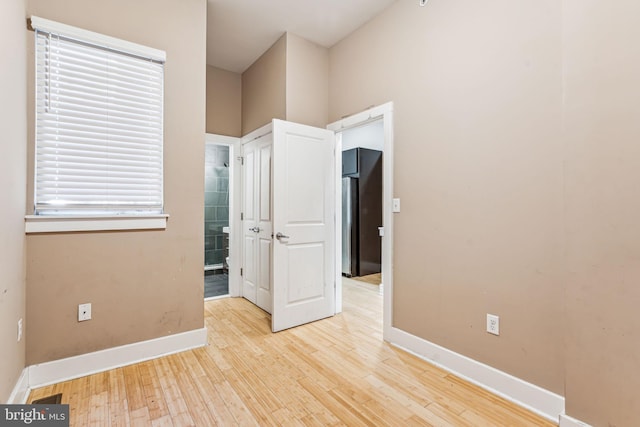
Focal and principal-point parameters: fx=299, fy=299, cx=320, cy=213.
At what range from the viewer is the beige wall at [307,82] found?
10.4 feet

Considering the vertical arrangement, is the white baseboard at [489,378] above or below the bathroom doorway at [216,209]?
below

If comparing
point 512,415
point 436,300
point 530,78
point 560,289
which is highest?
point 530,78

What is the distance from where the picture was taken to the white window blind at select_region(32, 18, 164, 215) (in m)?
1.99

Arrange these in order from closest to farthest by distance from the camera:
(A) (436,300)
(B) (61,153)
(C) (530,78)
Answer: (C) (530,78) → (B) (61,153) → (A) (436,300)

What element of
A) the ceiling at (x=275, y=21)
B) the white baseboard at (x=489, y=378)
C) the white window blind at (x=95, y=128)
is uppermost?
the ceiling at (x=275, y=21)

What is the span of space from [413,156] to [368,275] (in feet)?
10.7

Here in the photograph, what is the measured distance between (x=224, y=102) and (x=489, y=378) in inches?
156

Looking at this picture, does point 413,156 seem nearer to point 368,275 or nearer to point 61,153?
point 61,153

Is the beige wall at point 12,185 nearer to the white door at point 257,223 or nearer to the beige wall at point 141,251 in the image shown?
the beige wall at point 141,251

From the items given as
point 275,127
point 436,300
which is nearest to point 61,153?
point 275,127

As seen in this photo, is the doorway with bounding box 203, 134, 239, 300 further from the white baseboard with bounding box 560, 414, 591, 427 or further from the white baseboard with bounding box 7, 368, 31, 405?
the white baseboard with bounding box 560, 414, 591, 427

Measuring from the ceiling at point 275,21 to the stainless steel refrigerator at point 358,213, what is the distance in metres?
2.21

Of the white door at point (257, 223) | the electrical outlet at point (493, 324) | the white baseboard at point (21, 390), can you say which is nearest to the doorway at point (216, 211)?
the white door at point (257, 223)

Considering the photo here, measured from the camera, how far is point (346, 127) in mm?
3131
